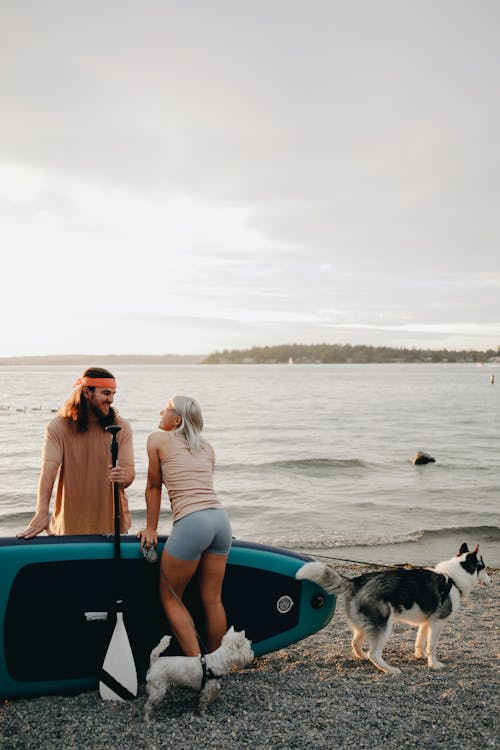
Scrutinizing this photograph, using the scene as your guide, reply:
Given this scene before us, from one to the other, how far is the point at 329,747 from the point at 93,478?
6.97 feet

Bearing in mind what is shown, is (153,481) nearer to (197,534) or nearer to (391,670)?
(197,534)

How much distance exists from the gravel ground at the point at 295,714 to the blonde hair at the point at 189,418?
4.96 ft

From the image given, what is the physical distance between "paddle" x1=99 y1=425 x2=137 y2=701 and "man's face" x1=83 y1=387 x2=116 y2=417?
0.81 ft

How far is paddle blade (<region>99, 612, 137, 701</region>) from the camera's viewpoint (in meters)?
3.67

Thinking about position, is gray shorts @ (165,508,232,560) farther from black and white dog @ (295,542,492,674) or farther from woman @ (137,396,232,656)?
black and white dog @ (295,542,492,674)

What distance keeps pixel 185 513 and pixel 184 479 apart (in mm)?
200

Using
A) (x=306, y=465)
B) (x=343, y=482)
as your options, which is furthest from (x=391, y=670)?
(x=306, y=465)

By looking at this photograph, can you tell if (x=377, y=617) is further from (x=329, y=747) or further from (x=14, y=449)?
(x=14, y=449)

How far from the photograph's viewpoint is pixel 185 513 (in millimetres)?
3633

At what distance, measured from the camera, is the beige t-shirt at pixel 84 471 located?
4.00 metres

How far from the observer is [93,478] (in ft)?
13.4

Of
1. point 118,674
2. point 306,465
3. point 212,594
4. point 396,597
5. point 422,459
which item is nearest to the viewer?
point 118,674

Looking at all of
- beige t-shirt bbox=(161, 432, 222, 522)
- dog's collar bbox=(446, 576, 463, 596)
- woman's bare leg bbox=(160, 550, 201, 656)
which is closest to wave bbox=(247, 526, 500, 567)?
dog's collar bbox=(446, 576, 463, 596)

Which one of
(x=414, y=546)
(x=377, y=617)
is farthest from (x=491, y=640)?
(x=414, y=546)
